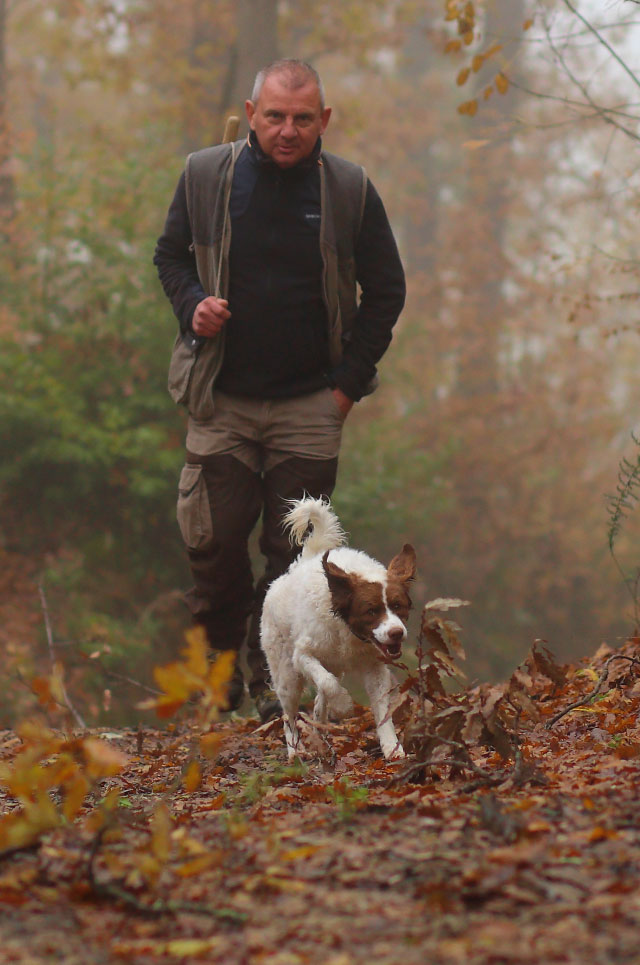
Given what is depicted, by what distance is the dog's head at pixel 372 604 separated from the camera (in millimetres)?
4762

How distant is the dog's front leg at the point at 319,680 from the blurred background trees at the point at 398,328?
1198mm

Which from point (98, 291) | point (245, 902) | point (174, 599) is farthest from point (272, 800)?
point (98, 291)

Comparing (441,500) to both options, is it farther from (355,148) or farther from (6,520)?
(355,148)

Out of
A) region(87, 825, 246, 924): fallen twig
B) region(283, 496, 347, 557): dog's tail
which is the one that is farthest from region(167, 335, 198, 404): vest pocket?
region(87, 825, 246, 924): fallen twig

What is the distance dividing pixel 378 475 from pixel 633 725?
1058cm

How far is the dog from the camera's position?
15.9 feet

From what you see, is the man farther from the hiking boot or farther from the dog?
the dog

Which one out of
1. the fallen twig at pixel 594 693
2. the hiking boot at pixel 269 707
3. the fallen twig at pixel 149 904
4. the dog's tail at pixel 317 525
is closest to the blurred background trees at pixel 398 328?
the fallen twig at pixel 149 904

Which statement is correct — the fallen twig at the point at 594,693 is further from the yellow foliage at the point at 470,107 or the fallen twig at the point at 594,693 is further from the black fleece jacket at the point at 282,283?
the yellow foliage at the point at 470,107

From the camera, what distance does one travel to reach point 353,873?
2920 mm

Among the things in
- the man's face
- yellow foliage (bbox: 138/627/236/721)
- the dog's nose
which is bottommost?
the dog's nose

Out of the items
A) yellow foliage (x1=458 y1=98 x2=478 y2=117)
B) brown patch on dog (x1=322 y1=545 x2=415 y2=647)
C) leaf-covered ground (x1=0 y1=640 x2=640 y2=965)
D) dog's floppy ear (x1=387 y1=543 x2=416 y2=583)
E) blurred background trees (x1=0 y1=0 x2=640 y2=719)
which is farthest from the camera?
blurred background trees (x1=0 y1=0 x2=640 y2=719)

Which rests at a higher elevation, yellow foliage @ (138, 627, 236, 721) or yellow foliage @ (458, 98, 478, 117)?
yellow foliage @ (458, 98, 478, 117)

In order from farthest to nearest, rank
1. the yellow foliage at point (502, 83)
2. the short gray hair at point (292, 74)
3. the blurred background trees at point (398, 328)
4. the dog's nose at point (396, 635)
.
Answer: the blurred background trees at point (398, 328), the yellow foliage at point (502, 83), the short gray hair at point (292, 74), the dog's nose at point (396, 635)
